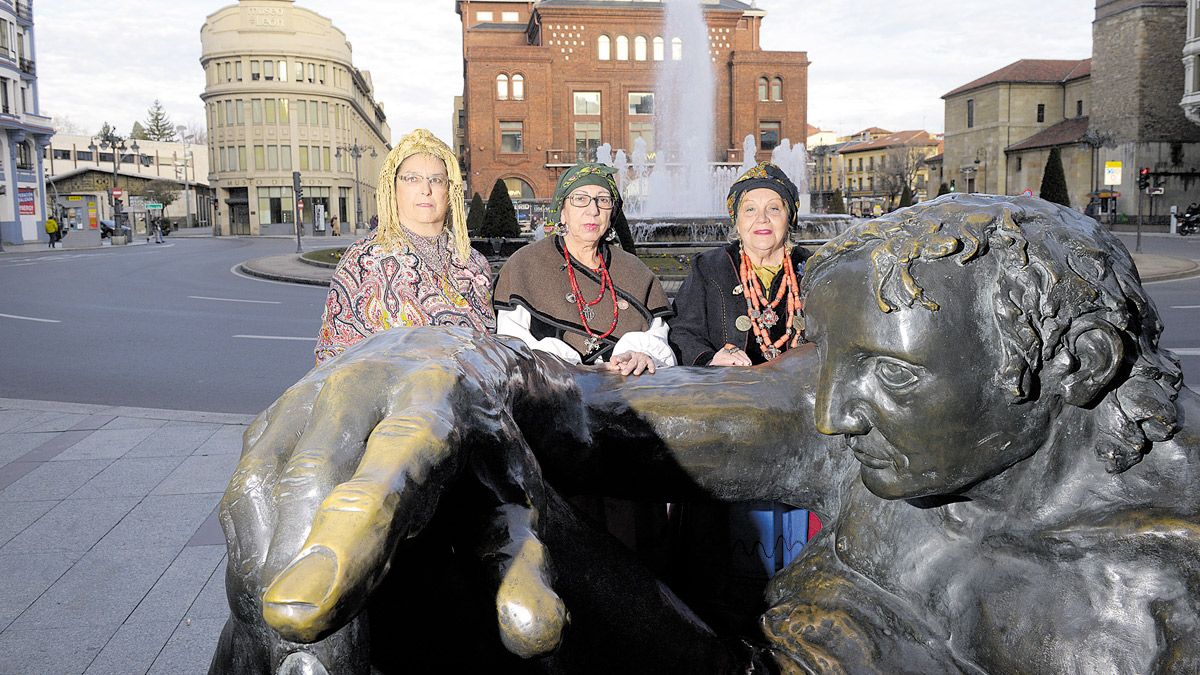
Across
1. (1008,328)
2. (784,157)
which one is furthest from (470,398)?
(784,157)

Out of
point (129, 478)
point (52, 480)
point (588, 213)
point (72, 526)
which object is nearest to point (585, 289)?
point (588, 213)

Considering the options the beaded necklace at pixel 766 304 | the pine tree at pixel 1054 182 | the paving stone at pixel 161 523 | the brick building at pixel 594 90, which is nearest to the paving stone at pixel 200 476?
the paving stone at pixel 161 523

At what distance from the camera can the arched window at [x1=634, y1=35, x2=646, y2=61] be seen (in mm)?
50219

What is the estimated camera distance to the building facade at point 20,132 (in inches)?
1503

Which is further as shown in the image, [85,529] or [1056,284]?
[85,529]

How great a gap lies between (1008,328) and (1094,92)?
57.5 m

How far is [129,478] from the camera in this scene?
4.86 m

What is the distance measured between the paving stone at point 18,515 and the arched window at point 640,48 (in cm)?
4879

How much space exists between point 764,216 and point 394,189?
3.82ft

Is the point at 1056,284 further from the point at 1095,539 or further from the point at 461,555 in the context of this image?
the point at 461,555

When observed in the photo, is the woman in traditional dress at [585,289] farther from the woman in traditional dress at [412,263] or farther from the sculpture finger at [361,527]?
the sculpture finger at [361,527]

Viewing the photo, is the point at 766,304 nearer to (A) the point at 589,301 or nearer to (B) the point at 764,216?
(B) the point at 764,216

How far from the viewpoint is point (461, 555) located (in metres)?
0.82

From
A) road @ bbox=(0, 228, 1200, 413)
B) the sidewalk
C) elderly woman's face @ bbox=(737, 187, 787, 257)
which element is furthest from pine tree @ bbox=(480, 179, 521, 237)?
elderly woman's face @ bbox=(737, 187, 787, 257)
